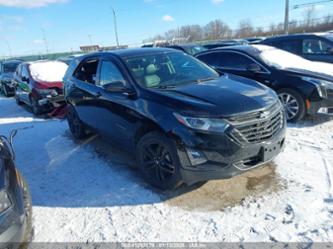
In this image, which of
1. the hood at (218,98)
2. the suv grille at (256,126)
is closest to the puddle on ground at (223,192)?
the suv grille at (256,126)

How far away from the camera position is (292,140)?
5035mm

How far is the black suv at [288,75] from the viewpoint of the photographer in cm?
560

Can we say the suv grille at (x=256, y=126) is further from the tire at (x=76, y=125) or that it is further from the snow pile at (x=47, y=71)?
the snow pile at (x=47, y=71)

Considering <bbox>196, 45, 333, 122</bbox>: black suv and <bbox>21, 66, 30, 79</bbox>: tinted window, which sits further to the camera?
<bbox>21, 66, 30, 79</bbox>: tinted window

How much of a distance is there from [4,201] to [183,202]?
6.19ft

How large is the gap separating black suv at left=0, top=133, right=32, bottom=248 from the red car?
19.5ft

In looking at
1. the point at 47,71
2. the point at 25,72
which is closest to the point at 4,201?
the point at 47,71

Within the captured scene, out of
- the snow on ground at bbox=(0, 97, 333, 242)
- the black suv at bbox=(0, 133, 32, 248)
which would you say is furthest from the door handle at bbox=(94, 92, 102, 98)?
the black suv at bbox=(0, 133, 32, 248)

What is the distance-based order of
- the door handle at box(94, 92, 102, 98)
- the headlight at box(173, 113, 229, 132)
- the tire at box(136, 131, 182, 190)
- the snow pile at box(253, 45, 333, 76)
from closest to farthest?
the headlight at box(173, 113, 229, 132)
the tire at box(136, 131, 182, 190)
the door handle at box(94, 92, 102, 98)
the snow pile at box(253, 45, 333, 76)

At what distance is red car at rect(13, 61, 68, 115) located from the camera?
8.45 m

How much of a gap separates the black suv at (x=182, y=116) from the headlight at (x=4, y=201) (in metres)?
1.66

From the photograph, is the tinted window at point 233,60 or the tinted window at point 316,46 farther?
the tinted window at point 316,46

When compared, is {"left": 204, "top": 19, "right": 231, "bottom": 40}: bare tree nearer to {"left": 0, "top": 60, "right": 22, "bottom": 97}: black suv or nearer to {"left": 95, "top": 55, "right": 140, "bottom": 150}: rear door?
{"left": 0, "top": 60, "right": 22, "bottom": 97}: black suv

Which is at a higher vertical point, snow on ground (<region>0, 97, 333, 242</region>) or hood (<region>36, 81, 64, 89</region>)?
hood (<region>36, 81, 64, 89</region>)
